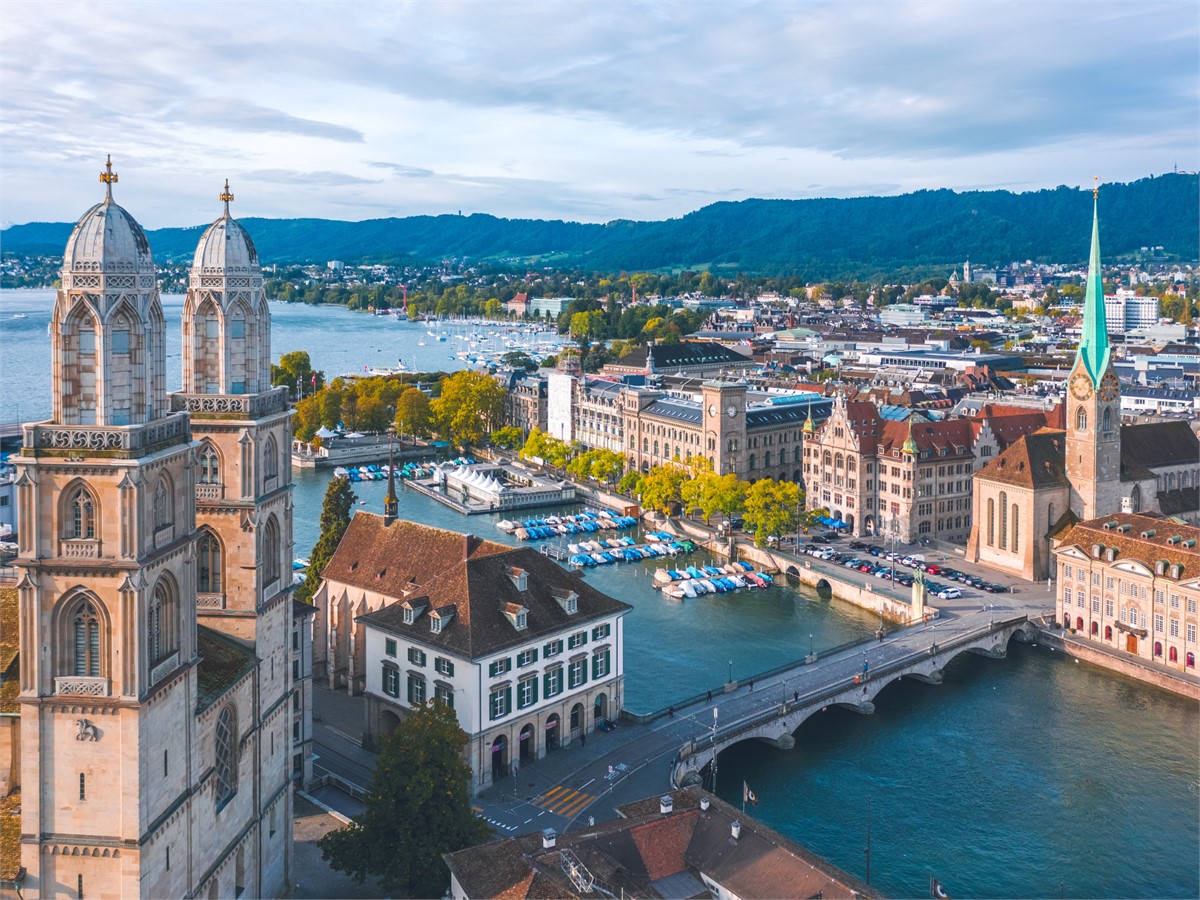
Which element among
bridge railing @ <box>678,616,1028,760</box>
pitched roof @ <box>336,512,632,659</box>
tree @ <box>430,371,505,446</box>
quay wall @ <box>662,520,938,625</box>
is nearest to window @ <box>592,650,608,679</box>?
pitched roof @ <box>336,512,632,659</box>

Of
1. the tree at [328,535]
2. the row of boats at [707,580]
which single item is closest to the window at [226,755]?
the tree at [328,535]

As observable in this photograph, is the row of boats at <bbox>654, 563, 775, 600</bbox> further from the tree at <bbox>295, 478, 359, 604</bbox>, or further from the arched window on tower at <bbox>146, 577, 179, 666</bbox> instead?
the arched window on tower at <bbox>146, 577, 179, 666</bbox>

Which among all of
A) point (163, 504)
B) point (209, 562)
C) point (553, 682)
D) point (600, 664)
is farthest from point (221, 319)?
point (600, 664)

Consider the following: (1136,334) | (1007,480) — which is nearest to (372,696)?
(1007,480)

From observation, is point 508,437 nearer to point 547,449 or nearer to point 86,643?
point 547,449

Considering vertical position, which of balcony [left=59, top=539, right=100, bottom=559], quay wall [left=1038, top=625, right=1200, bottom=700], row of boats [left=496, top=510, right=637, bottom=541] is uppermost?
balcony [left=59, top=539, right=100, bottom=559]

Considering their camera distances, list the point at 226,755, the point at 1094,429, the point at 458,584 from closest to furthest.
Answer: the point at 226,755
the point at 458,584
the point at 1094,429

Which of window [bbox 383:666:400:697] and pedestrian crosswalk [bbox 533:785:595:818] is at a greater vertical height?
window [bbox 383:666:400:697]
